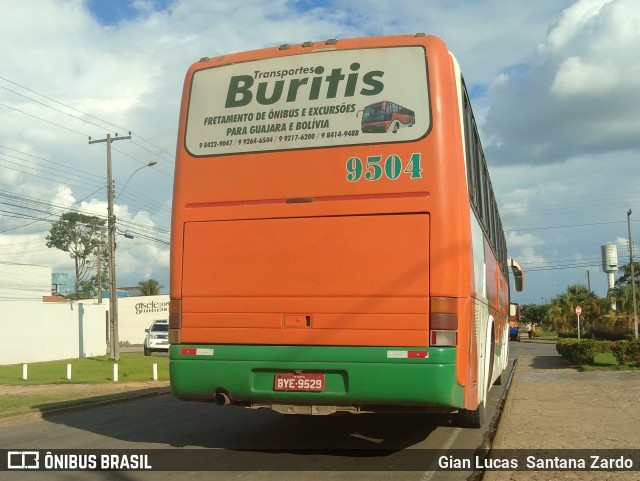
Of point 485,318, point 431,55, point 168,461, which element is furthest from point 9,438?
point 431,55

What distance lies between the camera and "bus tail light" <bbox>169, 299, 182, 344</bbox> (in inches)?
287

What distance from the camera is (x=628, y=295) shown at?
5069 cm

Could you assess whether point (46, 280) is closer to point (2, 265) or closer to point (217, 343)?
point (2, 265)

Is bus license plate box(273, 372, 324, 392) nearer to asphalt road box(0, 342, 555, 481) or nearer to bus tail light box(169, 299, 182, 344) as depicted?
asphalt road box(0, 342, 555, 481)

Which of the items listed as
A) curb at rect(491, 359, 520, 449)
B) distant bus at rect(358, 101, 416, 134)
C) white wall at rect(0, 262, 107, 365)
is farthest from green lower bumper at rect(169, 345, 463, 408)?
white wall at rect(0, 262, 107, 365)

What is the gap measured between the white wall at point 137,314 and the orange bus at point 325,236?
64.4m

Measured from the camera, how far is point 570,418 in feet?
34.3

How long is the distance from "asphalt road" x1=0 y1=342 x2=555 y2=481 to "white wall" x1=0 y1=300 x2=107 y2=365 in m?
23.1

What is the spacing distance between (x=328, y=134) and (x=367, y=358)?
227 cm

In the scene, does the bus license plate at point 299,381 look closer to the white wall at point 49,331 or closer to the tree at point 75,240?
the white wall at point 49,331

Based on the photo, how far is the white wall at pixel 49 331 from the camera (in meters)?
33.1

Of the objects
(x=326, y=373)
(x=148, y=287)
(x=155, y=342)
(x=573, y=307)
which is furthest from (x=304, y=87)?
(x=148, y=287)

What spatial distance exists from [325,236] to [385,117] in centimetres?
133

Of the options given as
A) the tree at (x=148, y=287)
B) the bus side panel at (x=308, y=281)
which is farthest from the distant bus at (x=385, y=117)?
the tree at (x=148, y=287)
